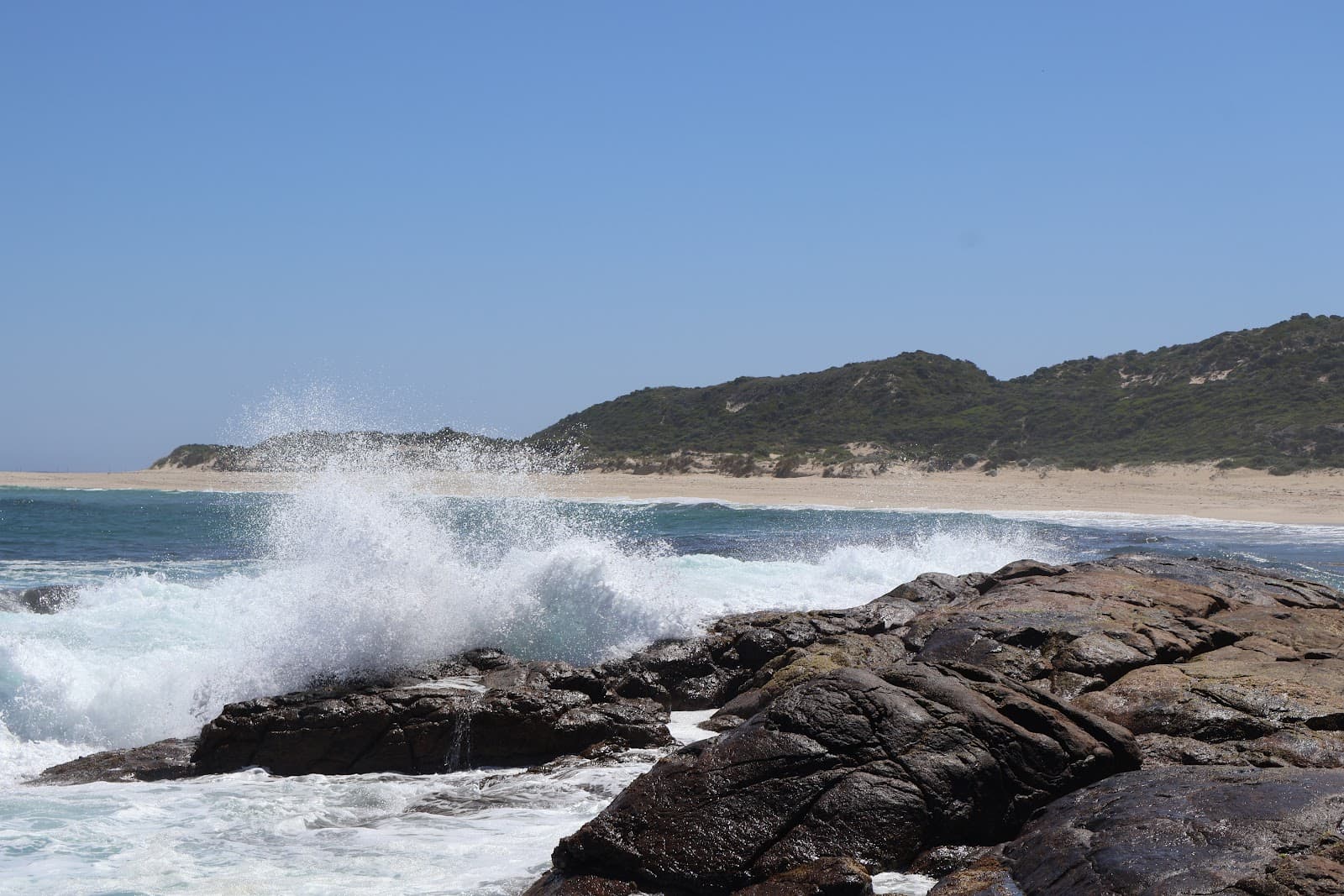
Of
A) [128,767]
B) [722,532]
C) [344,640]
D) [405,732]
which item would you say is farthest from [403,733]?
[722,532]

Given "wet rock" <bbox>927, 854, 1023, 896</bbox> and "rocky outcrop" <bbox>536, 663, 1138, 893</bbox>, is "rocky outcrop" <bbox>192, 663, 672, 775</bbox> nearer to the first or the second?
"rocky outcrop" <bbox>536, 663, 1138, 893</bbox>

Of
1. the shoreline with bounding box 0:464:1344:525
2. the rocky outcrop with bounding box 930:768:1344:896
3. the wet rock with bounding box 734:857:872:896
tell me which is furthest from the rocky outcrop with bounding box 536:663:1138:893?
the shoreline with bounding box 0:464:1344:525

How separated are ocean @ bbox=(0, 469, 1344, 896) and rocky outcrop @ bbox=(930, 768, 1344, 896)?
67 cm

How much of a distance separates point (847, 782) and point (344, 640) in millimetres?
6032

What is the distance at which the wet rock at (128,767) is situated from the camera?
8633mm

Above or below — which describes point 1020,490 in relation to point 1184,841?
above

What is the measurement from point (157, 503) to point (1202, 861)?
139 feet

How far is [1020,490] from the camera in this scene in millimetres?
37812

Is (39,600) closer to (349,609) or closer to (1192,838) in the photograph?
(349,609)

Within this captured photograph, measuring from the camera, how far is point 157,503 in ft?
136

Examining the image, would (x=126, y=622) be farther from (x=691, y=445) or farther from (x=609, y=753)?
(x=691, y=445)

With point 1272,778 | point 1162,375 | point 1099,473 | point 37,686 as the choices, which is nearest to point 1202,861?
point 1272,778

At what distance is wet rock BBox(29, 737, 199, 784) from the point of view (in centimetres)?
863

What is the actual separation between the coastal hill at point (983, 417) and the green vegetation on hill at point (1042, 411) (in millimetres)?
116
